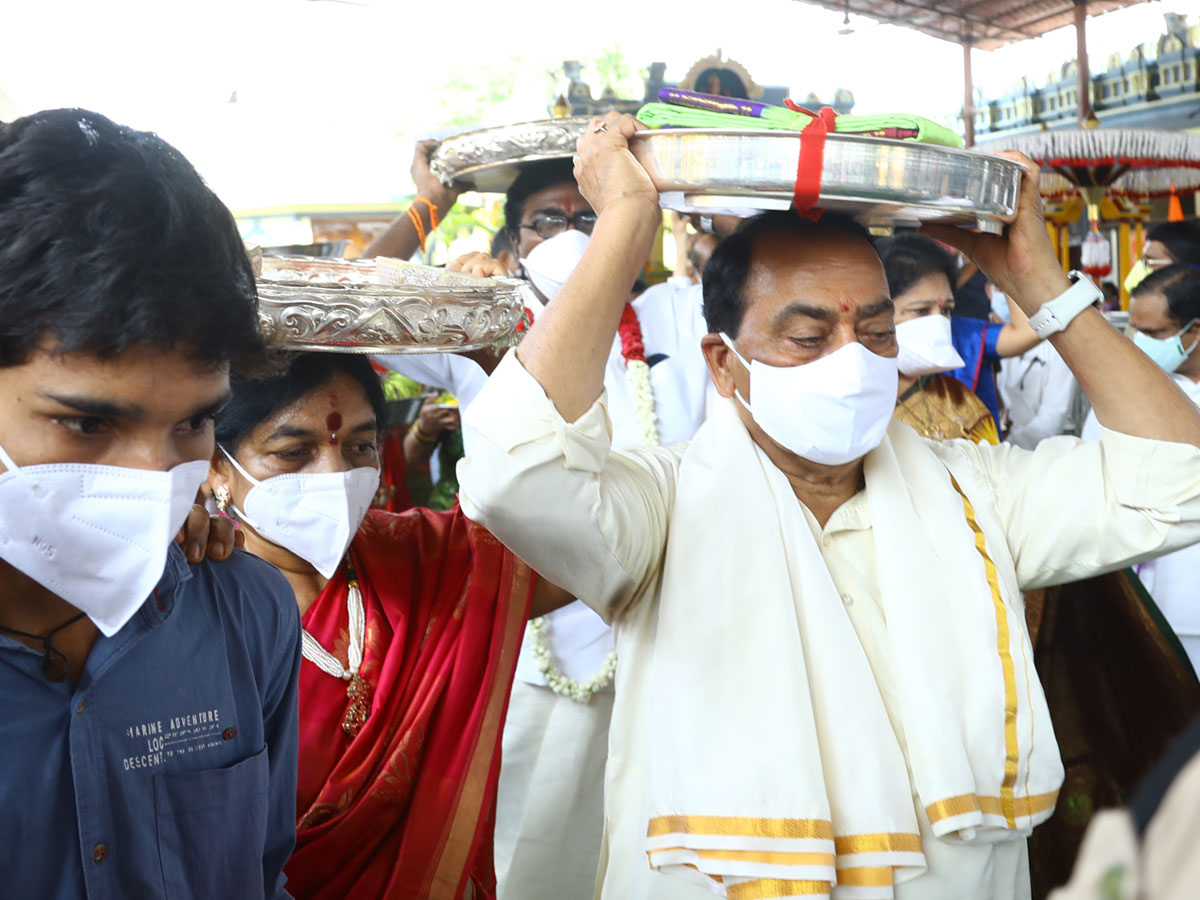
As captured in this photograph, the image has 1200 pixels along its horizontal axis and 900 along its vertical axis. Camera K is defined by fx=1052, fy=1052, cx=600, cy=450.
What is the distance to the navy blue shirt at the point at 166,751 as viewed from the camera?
3.77ft

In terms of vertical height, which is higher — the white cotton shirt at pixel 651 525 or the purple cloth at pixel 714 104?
the purple cloth at pixel 714 104

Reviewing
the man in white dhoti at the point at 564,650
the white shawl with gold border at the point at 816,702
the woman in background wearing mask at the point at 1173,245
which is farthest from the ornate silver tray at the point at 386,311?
the woman in background wearing mask at the point at 1173,245

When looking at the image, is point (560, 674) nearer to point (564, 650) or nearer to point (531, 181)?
point (564, 650)

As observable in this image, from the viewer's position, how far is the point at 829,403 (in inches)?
65.0

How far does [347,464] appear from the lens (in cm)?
197

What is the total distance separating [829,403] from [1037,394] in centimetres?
327

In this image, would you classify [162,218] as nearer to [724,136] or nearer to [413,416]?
[724,136]

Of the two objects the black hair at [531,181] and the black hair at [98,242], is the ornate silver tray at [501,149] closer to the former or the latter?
the black hair at [531,181]

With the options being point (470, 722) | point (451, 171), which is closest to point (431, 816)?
point (470, 722)

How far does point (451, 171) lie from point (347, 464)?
0.97m

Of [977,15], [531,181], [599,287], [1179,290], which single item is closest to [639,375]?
[531,181]

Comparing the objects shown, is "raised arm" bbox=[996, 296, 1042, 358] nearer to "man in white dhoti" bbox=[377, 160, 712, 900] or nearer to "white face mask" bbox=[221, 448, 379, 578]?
"man in white dhoti" bbox=[377, 160, 712, 900]

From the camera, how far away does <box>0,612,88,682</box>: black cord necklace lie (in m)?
1.19

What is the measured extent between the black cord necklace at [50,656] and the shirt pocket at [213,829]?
0.57 feet
